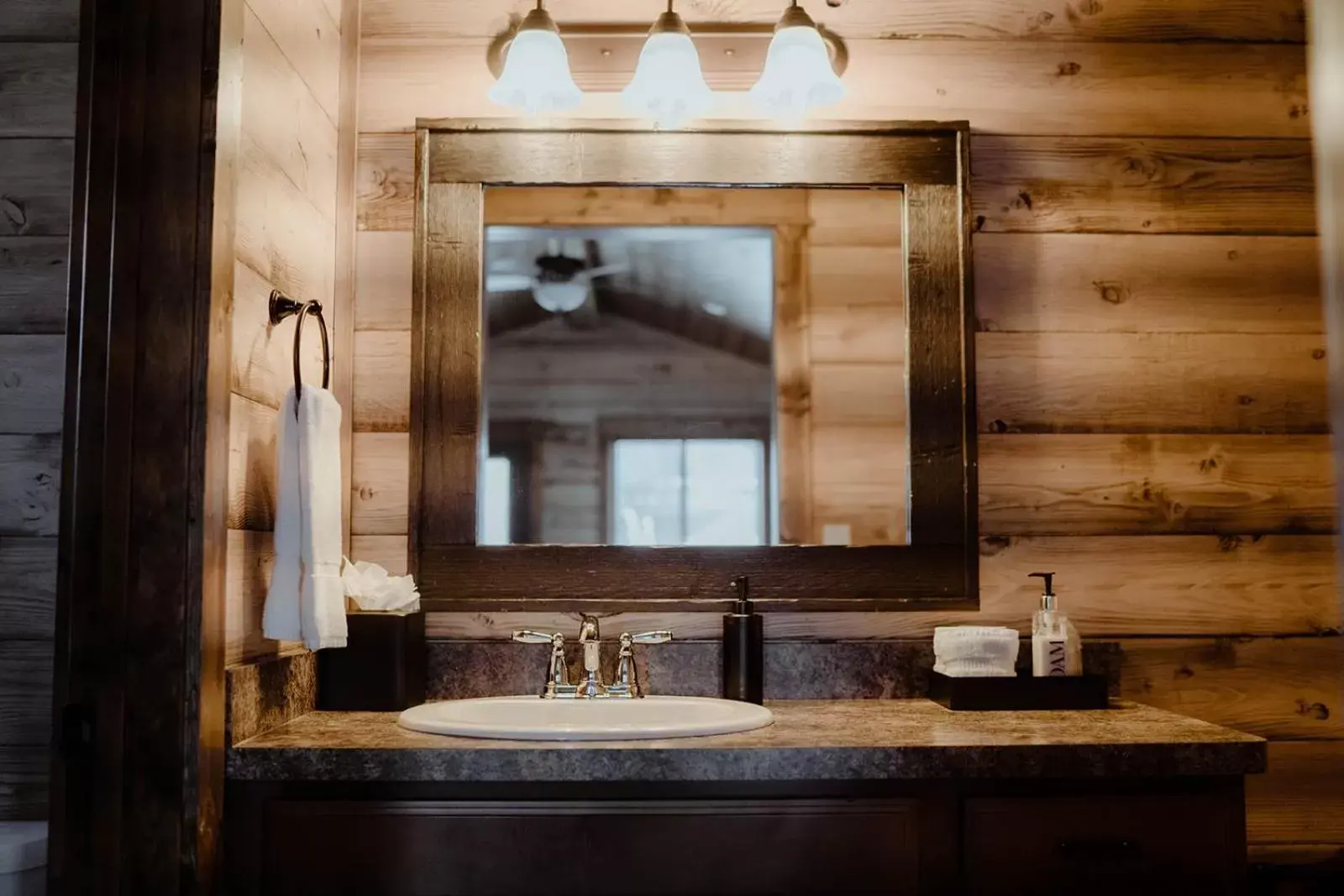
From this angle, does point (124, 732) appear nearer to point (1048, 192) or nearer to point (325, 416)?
point (325, 416)

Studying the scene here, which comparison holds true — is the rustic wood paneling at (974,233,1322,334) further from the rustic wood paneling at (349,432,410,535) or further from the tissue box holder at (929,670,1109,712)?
the rustic wood paneling at (349,432,410,535)

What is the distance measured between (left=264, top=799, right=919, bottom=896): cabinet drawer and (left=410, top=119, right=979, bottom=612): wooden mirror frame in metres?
0.57

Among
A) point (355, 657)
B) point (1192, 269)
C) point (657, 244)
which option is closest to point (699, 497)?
point (657, 244)

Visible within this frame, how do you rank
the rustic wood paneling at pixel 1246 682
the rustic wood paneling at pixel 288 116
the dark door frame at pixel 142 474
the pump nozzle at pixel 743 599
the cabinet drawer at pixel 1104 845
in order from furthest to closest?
the rustic wood paneling at pixel 1246 682, the pump nozzle at pixel 743 599, the rustic wood paneling at pixel 288 116, the cabinet drawer at pixel 1104 845, the dark door frame at pixel 142 474

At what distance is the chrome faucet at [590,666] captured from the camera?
6.47 feet

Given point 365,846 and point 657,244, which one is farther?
point 657,244

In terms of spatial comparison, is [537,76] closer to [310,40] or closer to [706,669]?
[310,40]

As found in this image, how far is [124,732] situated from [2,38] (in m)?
1.20

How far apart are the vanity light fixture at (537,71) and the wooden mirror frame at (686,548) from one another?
8 centimetres

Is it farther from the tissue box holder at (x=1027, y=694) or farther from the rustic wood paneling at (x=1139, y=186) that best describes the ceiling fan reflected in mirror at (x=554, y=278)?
the tissue box holder at (x=1027, y=694)

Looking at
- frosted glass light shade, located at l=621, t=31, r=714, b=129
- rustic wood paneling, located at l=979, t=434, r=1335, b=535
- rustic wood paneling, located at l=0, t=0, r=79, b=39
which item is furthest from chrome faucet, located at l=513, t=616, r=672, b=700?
rustic wood paneling, located at l=0, t=0, r=79, b=39

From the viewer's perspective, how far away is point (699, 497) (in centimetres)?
212

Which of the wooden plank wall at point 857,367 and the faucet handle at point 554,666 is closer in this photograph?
the faucet handle at point 554,666

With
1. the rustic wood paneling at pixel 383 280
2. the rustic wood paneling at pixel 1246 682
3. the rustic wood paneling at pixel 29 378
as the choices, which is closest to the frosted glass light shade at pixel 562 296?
the rustic wood paneling at pixel 383 280
